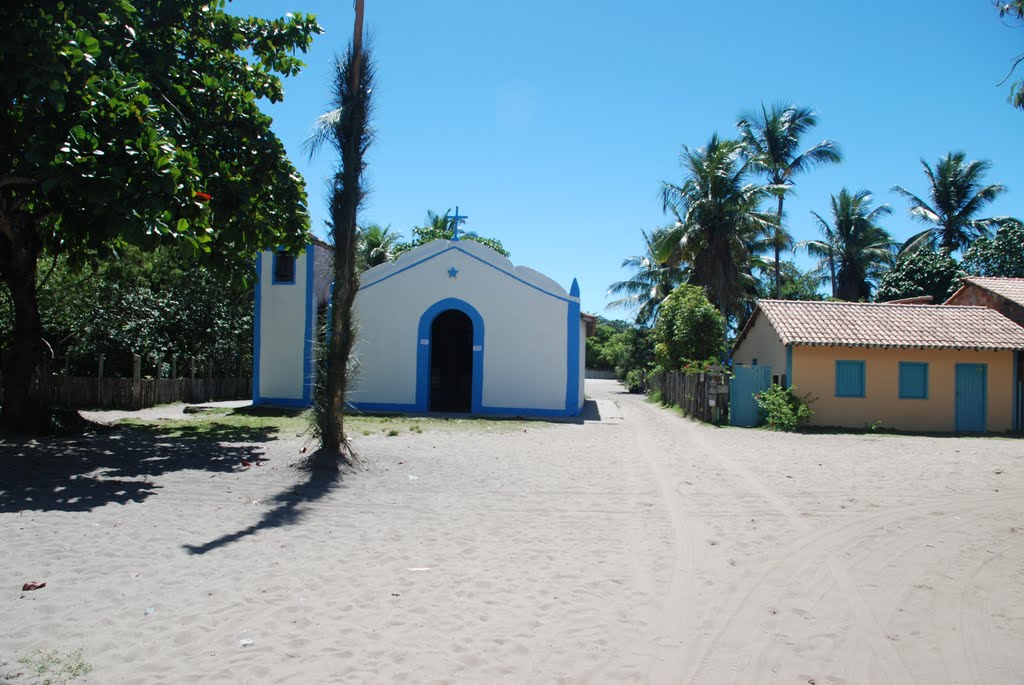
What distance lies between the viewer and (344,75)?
10367 mm

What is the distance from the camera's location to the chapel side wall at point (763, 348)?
799 inches

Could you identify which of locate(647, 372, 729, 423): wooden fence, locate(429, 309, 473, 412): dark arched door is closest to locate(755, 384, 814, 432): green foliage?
locate(647, 372, 729, 423): wooden fence

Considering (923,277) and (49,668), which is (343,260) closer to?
(49,668)

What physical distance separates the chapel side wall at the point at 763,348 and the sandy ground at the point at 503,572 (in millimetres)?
9699

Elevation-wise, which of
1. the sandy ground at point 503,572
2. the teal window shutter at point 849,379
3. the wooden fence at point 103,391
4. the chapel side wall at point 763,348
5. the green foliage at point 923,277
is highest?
the green foliage at point 923,277

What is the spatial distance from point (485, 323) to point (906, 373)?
12018 mm

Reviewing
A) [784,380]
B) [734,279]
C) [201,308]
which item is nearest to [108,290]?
[201,308]

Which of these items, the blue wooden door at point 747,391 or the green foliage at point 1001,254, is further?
the green foliage at point 1001,254

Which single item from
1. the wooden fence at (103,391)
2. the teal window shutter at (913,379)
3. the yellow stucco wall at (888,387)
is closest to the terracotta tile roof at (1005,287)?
the yellow stucco wall at (888,387)

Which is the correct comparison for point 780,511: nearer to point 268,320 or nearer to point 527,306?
point 527,306

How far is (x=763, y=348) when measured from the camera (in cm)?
2230

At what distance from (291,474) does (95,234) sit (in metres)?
3.98

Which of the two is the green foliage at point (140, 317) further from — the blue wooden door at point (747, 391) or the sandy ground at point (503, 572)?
the blue wooden door at point (747, 391)

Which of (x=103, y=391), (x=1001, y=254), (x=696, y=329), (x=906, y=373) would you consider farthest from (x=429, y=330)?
(x=1001, y=254)
